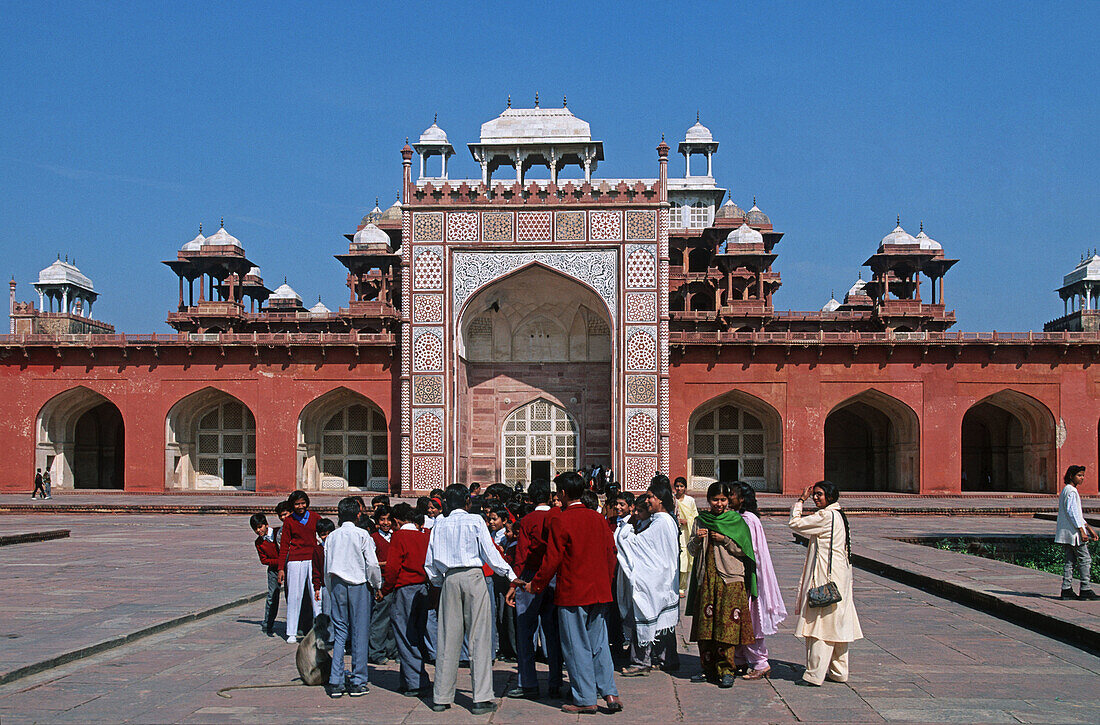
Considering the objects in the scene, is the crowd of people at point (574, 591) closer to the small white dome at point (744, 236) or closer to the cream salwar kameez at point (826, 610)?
the cream salwar kameez at point (826, 610)

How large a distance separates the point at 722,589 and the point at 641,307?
17.7 meters

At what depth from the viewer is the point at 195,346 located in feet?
81.8

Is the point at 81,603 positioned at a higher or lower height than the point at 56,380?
lower

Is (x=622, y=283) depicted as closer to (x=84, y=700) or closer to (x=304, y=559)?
(x=304, y=559)

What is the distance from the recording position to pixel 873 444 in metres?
27.5

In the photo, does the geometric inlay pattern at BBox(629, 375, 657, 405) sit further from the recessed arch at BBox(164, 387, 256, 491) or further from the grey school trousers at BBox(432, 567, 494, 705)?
the grey school trousers at BBox(432, 567, 494, 705)

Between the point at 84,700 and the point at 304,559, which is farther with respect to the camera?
the point at 304,559

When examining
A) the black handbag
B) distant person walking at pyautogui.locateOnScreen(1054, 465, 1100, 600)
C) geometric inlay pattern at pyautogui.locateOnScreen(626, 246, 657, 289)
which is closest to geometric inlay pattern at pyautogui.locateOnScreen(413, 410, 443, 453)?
geometric inlay pattern at pyautogui.locateOnScreen(626, 246, 657, 289)

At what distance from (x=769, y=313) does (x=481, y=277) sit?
8540 mm

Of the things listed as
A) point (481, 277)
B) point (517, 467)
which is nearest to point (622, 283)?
point (481, 277)

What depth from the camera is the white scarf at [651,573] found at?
577 cm

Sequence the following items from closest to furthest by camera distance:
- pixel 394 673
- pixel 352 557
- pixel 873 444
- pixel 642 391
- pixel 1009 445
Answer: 1. pixel 352 557
2. pixel 394 673
3. pixel 642 391
4. pixel 1009 445
5. pixel 873 444

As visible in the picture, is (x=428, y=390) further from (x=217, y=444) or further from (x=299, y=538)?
(x=299, y=538)

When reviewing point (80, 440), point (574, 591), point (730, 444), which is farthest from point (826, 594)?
point (80, 440)
